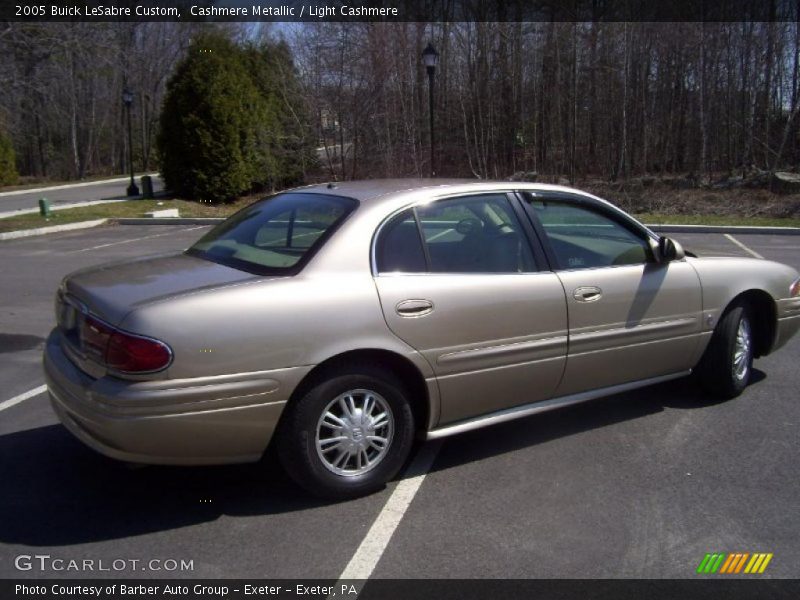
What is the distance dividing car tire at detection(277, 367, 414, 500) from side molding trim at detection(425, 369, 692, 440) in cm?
23

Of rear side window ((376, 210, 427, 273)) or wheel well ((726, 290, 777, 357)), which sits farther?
wheel well ((726, 290, 777, 357))

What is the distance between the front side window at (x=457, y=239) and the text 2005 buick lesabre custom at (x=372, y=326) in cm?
1

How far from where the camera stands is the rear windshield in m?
4.08

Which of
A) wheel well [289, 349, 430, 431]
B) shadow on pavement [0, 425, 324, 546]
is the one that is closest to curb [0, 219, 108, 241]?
shadow on pavement [0, 425, 324, 546]

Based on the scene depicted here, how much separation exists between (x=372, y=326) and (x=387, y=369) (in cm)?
29

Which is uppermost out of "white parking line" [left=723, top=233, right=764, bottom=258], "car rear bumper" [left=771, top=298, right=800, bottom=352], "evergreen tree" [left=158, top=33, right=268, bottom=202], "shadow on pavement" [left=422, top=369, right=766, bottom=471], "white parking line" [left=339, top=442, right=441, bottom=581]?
"evergreen tree" [left=158, top=33, right=268, bottom=202]

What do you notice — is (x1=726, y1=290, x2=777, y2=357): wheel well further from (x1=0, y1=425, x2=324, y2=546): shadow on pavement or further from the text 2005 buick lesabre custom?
(x1=0, y1=425, x2=324, y2=546): shadow on pavement

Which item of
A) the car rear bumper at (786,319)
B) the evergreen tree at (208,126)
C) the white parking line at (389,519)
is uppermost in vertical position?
the evergreen tree at (208,126)

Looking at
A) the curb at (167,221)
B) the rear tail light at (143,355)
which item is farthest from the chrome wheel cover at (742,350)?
the curb at (167,221)

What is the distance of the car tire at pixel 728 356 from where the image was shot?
5.29 meters

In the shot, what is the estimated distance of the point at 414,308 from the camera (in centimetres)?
402

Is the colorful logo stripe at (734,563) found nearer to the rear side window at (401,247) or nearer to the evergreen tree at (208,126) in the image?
the rear side window at (401,247)

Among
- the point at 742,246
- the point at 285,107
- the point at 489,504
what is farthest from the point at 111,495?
the point at 285,107
